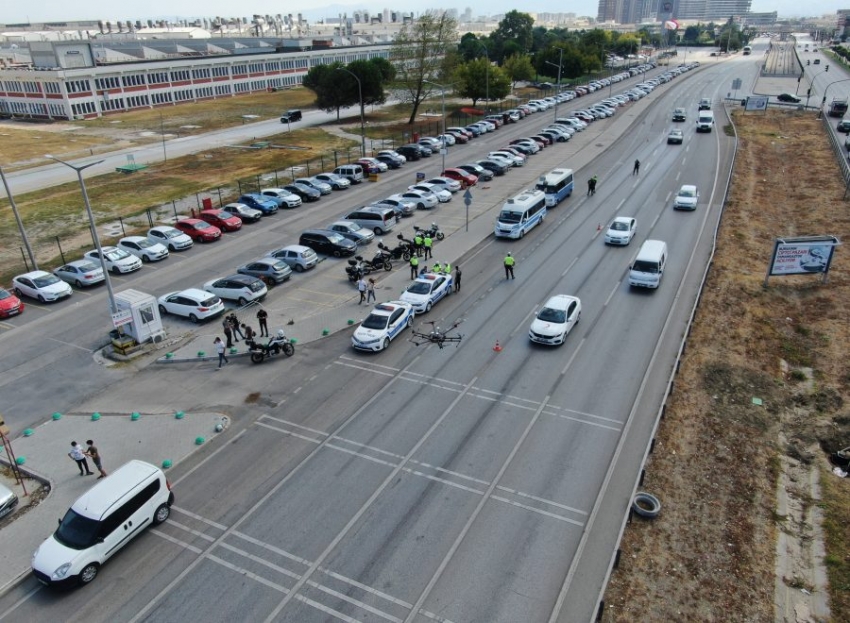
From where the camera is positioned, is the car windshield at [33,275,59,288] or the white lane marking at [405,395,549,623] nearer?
the white lane marking at [405,395,549,623]

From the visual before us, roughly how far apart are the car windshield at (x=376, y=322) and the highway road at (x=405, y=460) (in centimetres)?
127

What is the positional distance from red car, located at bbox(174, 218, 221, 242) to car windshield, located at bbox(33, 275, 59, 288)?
10314mm

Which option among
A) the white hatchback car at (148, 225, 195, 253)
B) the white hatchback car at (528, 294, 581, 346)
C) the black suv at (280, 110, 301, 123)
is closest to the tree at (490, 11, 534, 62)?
the black suv at (280, 110, 301, 123)

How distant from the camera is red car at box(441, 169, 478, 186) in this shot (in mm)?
54938

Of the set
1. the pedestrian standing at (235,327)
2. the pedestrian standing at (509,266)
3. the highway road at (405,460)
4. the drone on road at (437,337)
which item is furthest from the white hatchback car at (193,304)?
the pedestrian standing at (509,266)

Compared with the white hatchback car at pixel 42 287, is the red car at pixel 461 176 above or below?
above

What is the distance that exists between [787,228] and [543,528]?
36.7 meters

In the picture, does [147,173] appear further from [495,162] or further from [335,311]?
[335,311]

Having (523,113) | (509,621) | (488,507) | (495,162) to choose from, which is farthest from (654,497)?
(523,113)

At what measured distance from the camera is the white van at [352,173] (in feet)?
188

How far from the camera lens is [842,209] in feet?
150

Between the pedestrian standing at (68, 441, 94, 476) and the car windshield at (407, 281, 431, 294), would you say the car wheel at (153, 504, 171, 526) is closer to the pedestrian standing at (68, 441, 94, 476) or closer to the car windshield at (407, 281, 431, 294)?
the pedestrian standing at (68, 441, 94, 476)

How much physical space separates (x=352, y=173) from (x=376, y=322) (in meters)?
33.0

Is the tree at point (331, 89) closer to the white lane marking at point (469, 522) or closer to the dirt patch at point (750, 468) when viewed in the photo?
the dirt patch at point (750, 468)
